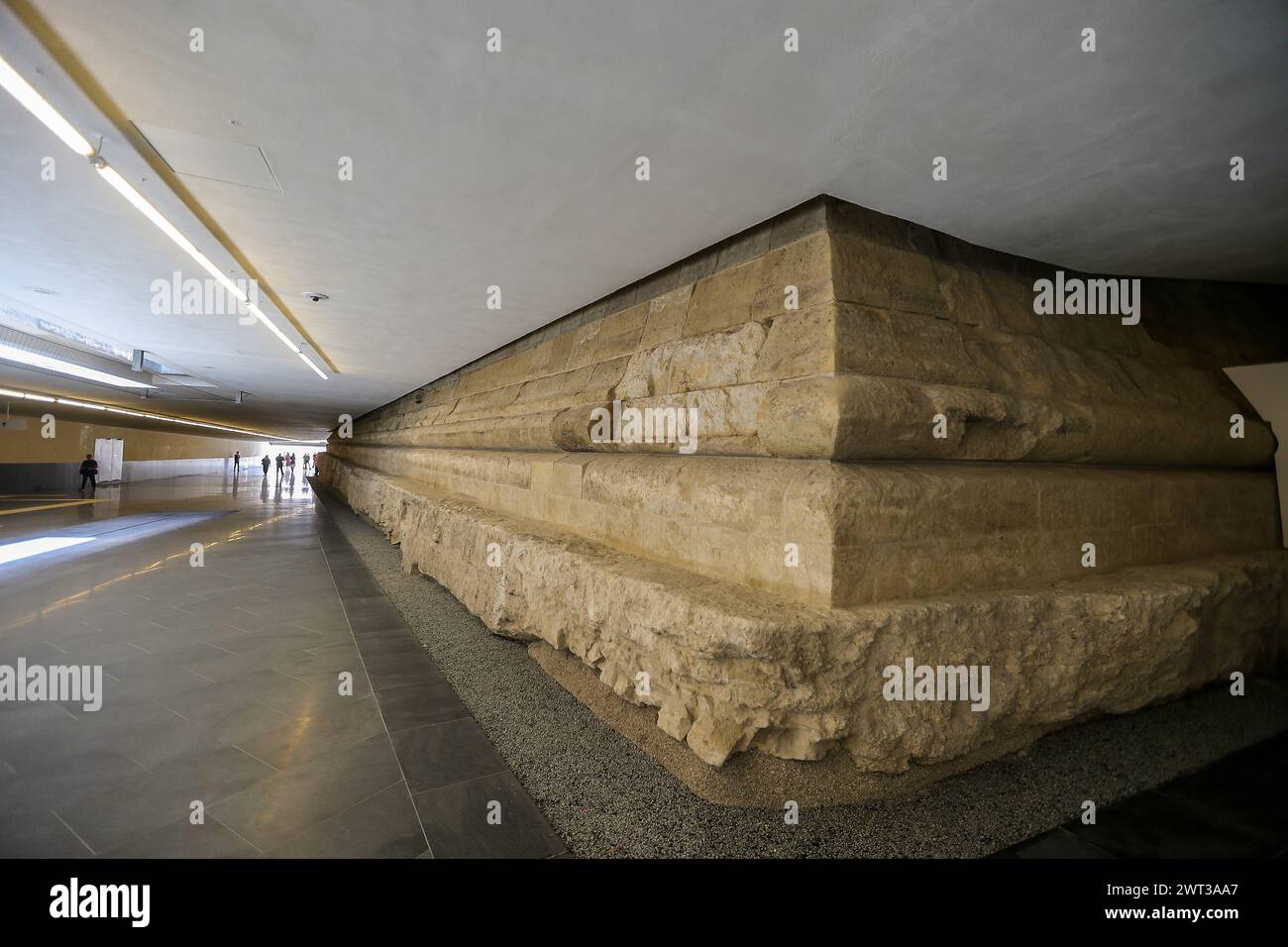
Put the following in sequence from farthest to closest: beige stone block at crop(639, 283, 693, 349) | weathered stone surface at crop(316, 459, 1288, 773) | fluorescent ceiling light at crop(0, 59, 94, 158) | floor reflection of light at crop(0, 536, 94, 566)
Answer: floor reflection of light at crop(0, 536, 94, 566), beige stone block at crop(639, 283, 693, 349), weathered stone surface at crop(316, 459, 1288, 773), fluorescent ceiling light at crop(0, 59, 94, 158)

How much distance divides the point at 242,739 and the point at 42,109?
278 centimetres

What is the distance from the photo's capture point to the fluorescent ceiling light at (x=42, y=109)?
1.81 meters

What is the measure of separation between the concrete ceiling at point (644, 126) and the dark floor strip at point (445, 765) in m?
2.66

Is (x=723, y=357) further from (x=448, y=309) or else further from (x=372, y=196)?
(x=448, y=309)

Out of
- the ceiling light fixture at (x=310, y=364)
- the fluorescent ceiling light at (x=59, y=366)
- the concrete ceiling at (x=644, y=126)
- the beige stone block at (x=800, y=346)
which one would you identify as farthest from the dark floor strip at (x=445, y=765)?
the fluorescent ceiling light at (x=59, y=366)

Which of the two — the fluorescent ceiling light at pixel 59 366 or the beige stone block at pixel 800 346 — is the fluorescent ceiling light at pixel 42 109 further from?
the fluorescent ceiling light at pixel 59 366

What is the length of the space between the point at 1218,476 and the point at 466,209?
16.3 ft

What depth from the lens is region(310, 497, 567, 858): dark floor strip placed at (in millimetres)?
1846

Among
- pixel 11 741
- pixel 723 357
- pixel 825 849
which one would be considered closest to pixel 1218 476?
pixel 723 357

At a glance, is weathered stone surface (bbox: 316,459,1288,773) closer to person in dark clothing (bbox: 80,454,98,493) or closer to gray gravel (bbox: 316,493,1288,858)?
gray gravel (bbox: 316,493,1288,858)

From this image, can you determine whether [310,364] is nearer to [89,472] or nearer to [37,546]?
[37,546]

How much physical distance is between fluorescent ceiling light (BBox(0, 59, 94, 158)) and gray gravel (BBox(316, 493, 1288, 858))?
3158 mm

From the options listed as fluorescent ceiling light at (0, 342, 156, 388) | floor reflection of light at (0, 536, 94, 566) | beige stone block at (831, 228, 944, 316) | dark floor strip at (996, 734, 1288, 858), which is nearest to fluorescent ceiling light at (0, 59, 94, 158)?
beige stone block at (831, 228, 944, 316)

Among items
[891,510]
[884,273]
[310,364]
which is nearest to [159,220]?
[884,273]
